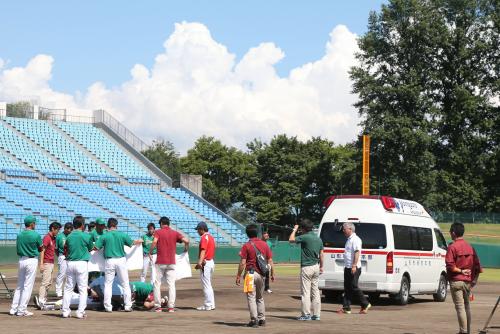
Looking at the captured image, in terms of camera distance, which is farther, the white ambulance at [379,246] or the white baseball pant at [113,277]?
the white ambulance at [379,246]

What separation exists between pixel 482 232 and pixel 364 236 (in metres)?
46.1

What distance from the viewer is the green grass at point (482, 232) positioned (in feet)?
208

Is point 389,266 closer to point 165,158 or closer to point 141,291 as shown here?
point 141,291

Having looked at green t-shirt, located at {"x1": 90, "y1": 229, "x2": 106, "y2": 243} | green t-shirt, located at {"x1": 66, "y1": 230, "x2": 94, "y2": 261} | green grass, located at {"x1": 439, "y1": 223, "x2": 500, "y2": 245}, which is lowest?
green t-shirt, located at {"x1": 66, "y1": 230, "x2": 94, "y2": 261}

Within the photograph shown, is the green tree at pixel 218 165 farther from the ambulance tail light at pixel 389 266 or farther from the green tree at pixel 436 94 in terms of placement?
the ambulance tail light at pixel 389 266

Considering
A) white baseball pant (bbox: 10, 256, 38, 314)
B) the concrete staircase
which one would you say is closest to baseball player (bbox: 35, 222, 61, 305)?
white baseball pant (bbox: 10, 256, 38, 314)

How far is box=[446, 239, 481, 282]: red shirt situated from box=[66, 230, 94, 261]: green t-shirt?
692 cm

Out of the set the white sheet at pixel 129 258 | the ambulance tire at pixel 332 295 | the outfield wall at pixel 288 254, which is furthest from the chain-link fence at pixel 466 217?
the white sheet at pixel 129 258

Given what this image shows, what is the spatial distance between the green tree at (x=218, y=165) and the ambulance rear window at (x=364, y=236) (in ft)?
225

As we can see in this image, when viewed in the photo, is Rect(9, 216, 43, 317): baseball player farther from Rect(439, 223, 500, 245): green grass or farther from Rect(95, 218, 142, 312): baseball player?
Rect(439, 223, 500, 245): green grass

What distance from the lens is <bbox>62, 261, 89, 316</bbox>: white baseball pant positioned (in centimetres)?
1730

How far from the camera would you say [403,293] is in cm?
2245

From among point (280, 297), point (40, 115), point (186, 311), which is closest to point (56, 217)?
point (40, 115)

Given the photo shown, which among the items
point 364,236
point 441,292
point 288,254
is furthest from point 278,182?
point 364,236
